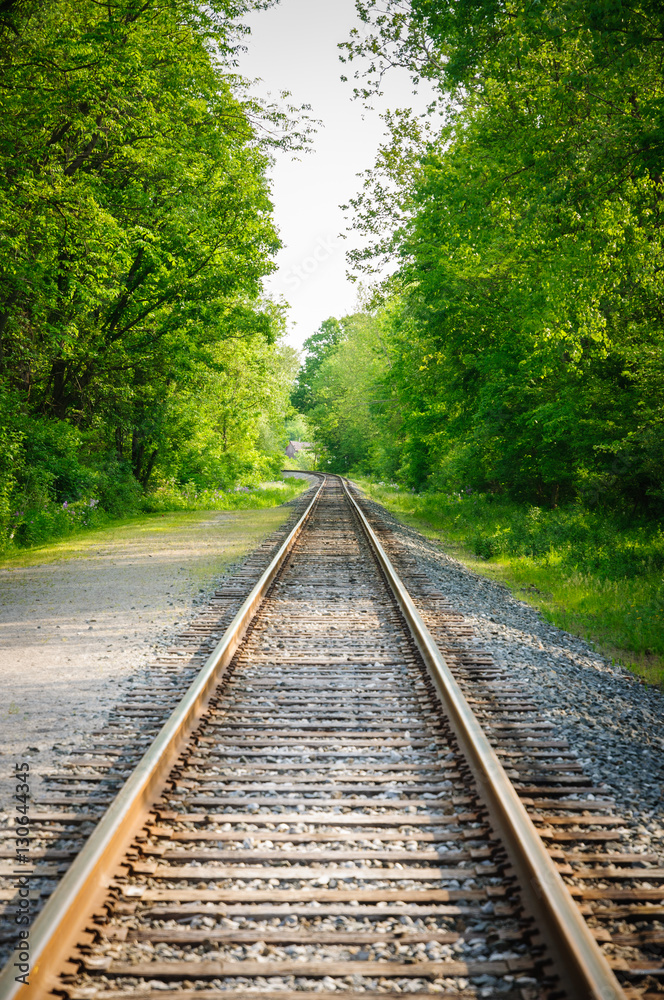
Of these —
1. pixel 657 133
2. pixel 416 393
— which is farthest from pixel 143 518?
pixel 657 133

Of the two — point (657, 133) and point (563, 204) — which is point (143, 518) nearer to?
point (563, 204)

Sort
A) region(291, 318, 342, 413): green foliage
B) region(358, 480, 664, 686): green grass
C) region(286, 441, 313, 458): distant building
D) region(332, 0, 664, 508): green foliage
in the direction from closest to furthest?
region(358, 480, 664, 686): green grass
region(332, 0, 664, 508): green foliage
region(291, 318, 342, 413): green foliage
region(286, 441, 313, 458): distant building

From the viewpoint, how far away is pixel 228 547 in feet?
47.6

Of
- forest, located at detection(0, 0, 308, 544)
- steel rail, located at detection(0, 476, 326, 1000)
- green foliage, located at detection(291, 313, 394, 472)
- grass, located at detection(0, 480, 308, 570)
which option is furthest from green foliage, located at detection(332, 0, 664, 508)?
green foliage, located at detection(291, 313, 394, 472)

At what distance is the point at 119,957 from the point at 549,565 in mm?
10473

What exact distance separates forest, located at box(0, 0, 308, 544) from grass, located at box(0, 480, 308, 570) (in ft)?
2.18

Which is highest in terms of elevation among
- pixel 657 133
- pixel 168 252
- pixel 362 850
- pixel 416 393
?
pixel 168 252

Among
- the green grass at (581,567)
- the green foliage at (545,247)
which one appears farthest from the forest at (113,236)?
the green grass at (581,567)

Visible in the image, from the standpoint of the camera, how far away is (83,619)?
8.00m

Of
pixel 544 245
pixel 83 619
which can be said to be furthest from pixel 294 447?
pixel 83 619

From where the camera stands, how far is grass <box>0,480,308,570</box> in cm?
1297

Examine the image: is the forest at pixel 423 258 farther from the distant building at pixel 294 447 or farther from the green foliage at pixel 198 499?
the distant building at pixel 294 447

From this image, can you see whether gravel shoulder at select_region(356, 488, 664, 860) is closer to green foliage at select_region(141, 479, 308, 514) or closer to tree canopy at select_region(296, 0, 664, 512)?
tree canopy at select_region(296, 0, 664, 512)

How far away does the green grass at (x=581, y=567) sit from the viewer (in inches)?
294
